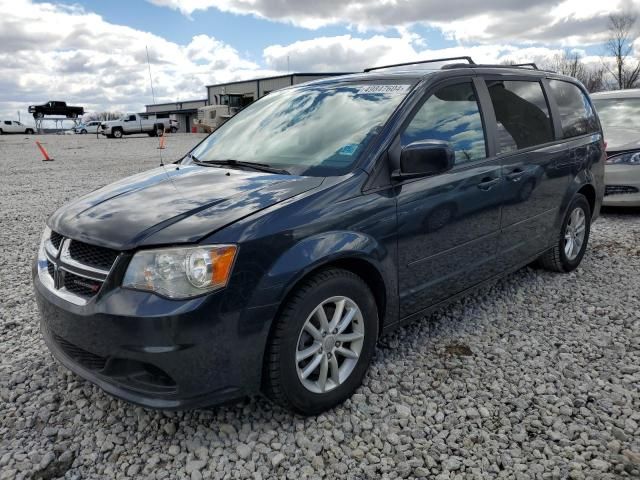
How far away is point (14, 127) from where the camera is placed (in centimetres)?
4994

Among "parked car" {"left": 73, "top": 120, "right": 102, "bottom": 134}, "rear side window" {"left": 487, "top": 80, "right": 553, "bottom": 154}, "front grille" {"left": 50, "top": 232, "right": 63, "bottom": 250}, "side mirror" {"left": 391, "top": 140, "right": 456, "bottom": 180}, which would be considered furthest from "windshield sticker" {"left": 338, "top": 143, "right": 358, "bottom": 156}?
"parked car" {"left": 73, "top": 120, "right": 102, "bottom": 134}

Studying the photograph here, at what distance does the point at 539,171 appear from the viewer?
4066 millimetres

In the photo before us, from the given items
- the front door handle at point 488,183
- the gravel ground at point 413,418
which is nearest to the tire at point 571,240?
the gravel ground at point 413,418

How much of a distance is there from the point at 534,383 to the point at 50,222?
2914mm

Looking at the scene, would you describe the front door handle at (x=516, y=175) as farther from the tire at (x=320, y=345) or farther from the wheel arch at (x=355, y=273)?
the tire at (x=320, y=345)

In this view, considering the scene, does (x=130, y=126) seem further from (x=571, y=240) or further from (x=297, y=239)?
(x=297, y=239)

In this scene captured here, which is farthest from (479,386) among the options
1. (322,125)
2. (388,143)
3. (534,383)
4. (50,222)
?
(50,222)

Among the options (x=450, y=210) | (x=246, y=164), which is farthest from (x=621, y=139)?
(x=246, y=164)

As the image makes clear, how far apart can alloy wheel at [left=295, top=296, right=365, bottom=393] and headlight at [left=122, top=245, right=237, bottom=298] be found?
531 mm

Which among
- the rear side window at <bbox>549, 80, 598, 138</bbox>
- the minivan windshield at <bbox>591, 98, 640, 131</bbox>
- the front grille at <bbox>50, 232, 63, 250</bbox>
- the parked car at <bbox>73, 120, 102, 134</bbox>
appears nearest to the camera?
the front grille at <bbox>50, 232, 63, 250</bbox>

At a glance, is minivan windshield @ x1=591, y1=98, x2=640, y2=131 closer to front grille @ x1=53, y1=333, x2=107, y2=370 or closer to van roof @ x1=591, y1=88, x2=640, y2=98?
van roof @ x1=591, y1=88, x2=640, y2=98

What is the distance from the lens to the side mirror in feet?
9.11

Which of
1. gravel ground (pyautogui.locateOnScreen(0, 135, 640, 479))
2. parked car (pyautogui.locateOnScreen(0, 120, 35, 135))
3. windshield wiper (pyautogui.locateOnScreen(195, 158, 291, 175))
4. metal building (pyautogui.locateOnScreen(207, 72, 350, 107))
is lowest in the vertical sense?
gravel ground (pyautogui.locateOnScreen(0, 135, 640, 479))

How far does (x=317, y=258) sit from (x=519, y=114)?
7.96ft
